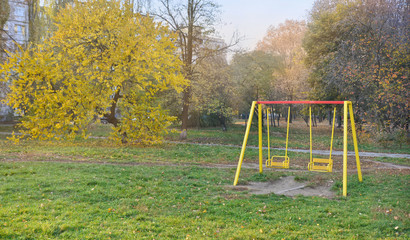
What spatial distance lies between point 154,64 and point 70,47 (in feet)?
13.2

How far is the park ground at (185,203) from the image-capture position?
5.16 m

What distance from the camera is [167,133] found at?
1661 cm

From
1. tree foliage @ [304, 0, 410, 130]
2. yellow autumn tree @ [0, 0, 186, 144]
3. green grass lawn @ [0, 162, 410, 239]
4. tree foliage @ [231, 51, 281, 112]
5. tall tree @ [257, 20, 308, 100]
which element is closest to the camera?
green grass lawn @ [0, 162, 410, 239]

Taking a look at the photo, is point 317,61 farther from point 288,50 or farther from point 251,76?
point 288,50

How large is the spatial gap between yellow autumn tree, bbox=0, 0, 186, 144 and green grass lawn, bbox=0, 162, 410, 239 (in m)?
5.87

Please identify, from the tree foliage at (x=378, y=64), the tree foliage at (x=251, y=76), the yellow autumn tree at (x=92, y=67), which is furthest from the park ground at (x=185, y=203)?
the tree foliage at (x=251, y=76)

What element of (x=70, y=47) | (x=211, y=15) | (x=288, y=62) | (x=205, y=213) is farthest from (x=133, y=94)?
(x=288, y=62)

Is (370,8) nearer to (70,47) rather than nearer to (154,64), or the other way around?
(154,64)

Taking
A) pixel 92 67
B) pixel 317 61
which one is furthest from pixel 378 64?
pixel 92 67

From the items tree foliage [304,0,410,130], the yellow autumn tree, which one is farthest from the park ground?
tree foliage [304,0,410,130]

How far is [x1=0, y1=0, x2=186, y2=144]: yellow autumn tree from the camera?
1446 centimetres

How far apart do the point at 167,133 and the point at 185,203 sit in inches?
395

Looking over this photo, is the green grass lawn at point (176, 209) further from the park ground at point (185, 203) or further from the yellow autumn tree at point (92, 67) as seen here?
the yellow autumn tree at point (92, 67)

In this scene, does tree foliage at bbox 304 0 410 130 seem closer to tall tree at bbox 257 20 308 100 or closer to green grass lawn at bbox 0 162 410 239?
green grass lawn at bbox 0 162 410 239
